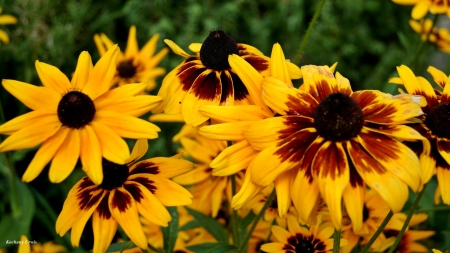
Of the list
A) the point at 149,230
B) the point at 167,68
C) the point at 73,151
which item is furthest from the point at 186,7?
the point at 73,151

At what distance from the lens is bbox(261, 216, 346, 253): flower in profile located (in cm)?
126

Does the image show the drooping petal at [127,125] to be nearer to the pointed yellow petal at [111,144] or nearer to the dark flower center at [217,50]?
the pointed yellow petal at [111,144]

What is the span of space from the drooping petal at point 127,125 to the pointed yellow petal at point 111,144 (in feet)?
0.04

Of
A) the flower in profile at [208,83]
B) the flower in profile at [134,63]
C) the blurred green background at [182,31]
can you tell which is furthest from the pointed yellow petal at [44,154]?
the blurred green background at [182,31]

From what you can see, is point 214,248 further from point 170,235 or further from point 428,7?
point 428,7

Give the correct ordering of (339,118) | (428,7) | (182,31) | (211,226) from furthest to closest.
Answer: (182,31), (428,7), (211,226), (339,118)

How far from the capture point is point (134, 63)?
237 cm

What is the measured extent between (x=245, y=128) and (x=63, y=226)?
16.3 inches

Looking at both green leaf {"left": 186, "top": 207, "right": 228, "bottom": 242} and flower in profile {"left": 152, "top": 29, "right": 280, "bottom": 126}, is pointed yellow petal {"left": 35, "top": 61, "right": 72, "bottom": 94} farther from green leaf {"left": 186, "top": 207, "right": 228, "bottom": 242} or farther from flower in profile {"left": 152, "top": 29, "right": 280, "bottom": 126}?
green leaf {"left": 186, "top": 207, "right": 228, "bottom": 242}

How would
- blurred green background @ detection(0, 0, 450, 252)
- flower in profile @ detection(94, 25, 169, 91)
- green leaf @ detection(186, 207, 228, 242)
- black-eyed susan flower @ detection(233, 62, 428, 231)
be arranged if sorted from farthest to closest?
blurred green background @ detection(0, 0, 450, 252) → flower in profile @ detection(94, 25, 169, 91) → green leaf @ detection(186, 207, 228, 242) → black-eyed susan flower @ detection(233, 62, 428, 231)

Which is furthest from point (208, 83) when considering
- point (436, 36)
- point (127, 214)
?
point (436, 36)

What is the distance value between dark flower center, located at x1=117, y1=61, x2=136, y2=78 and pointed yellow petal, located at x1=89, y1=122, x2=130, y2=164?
3.87ft

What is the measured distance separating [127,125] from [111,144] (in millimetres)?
48

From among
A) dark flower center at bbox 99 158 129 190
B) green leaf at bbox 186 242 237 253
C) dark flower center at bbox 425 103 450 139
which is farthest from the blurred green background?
dark flower center at bbox 425 103 450 139
